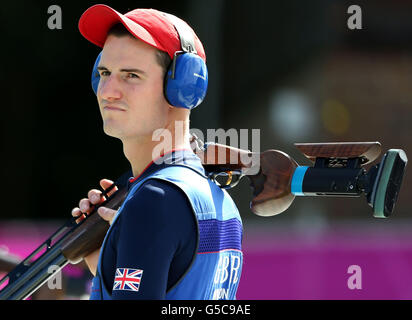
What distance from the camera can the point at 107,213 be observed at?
2.33 meters

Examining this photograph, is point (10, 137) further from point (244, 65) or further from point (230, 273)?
point (230, 273)

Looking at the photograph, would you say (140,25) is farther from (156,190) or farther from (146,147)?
(156,190)

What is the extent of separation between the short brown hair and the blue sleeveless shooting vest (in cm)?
34

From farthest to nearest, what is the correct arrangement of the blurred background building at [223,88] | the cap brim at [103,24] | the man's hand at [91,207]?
1. the blurred background building at [223,88]
2. the man's hand at [91,207]
3. the cap brim at [103,24]

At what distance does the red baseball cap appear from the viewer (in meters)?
2.10

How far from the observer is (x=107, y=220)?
7.88ft

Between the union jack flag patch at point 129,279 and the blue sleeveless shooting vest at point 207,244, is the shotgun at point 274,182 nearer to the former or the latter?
the blue sleeveless shooting vest at point 207,244

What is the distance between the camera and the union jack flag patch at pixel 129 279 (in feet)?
5.91

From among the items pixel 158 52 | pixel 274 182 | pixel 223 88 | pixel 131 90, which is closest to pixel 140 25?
pixel 158 52

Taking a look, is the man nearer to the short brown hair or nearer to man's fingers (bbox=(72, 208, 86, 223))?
the short brown hair

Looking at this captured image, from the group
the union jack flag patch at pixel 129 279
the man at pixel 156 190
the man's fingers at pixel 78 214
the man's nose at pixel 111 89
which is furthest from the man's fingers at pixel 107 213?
the union jack flag patch at pixel 129 279
